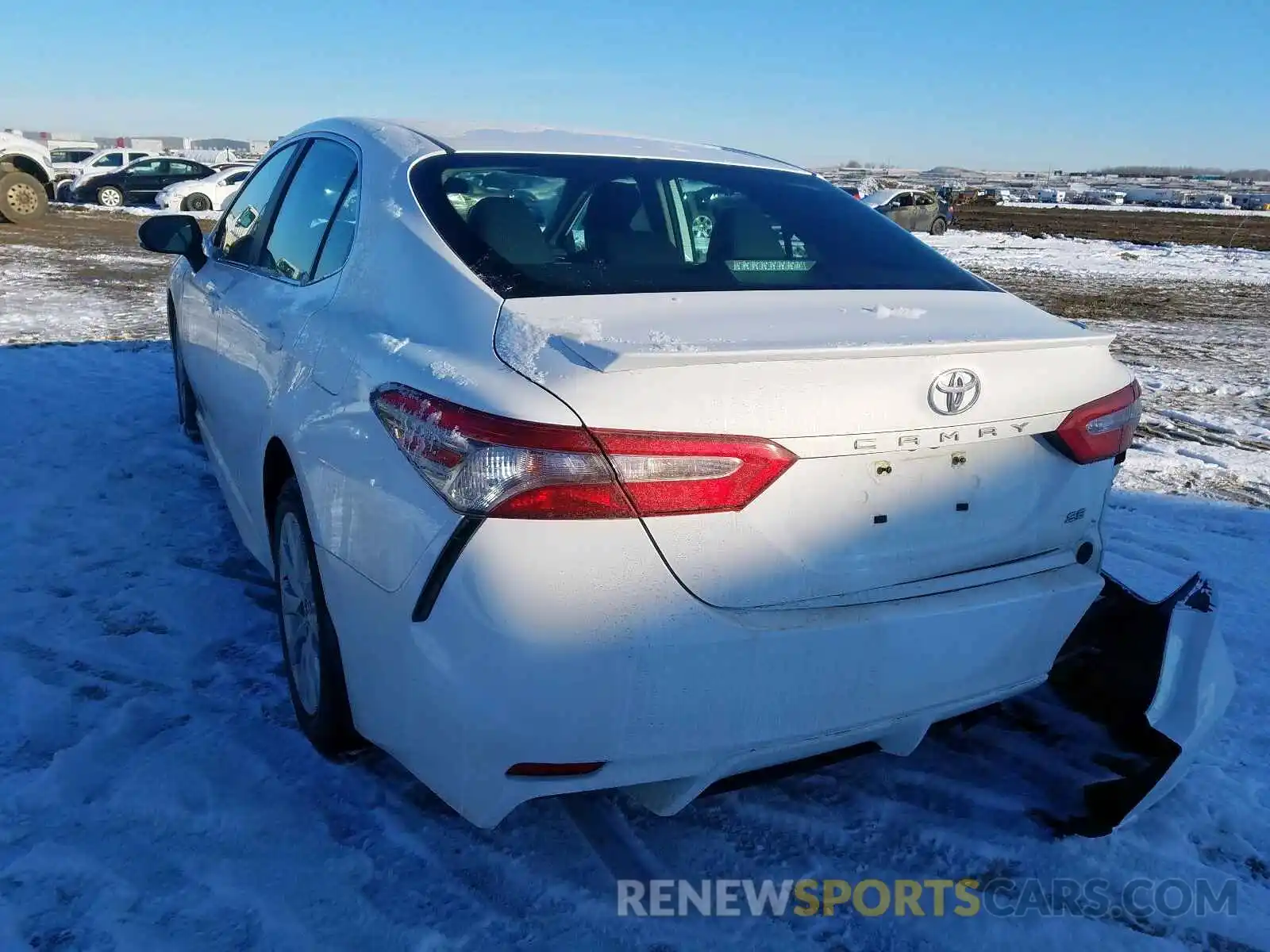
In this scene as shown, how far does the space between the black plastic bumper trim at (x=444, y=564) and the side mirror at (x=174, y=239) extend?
9.05ft

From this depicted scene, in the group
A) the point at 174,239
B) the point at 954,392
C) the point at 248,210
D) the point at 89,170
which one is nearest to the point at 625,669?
the point at 954,392

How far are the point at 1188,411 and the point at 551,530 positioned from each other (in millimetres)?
6596

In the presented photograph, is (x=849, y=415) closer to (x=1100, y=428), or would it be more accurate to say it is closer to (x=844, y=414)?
(x=844, y=414)

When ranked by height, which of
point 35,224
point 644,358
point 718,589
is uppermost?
point 644,358

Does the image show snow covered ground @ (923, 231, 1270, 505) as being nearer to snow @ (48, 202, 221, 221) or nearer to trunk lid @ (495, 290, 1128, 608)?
trunk lid @ (495, 290, 1128, 608)

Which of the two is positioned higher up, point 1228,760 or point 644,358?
point 644,358

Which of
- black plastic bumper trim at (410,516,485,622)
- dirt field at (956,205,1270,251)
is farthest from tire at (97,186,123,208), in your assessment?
black plastic bumper trim at (410,516,485,622)

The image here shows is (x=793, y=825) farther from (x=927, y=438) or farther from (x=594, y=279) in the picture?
(x=594, y=279)

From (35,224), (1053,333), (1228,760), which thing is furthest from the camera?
(35,224)

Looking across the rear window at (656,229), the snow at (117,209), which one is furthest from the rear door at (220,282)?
the snow at (117,209)

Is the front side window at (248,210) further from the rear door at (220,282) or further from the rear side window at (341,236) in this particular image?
the rear side window at (341,236)

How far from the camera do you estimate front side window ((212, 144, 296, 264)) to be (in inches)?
141

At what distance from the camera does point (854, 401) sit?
1.87 metres

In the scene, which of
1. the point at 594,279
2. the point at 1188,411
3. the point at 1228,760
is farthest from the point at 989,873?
the point at 1188,411
